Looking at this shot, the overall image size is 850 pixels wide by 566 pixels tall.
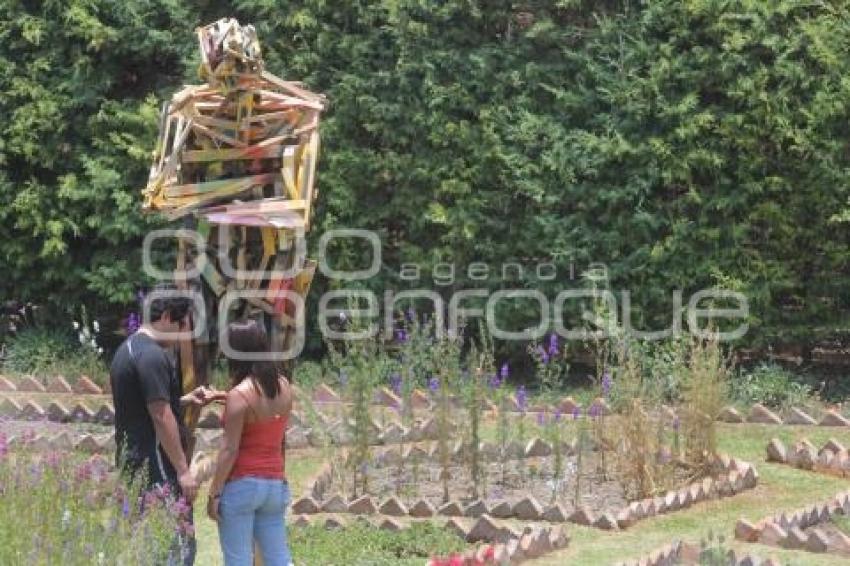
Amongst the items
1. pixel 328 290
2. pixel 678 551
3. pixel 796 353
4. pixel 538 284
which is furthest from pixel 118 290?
pixel 678 551

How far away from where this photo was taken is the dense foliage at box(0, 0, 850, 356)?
1245 centimetres

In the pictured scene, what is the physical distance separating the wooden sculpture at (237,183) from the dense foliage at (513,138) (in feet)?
17.3

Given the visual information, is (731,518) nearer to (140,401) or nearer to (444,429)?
(444,429)

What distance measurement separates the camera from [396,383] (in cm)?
1157

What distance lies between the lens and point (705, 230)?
12547 mm

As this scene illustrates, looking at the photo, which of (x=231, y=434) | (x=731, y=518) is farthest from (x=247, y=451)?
(x=731, y=518)

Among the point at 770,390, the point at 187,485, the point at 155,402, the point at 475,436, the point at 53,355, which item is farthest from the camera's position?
the point at 53,355

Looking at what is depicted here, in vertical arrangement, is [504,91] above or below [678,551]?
above

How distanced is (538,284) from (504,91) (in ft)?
5.36

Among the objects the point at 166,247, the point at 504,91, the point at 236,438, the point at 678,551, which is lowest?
the point at 678,551

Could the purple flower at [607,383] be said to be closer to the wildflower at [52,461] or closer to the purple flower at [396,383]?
the purple flower at [396,383]

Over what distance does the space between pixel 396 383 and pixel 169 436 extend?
494cm

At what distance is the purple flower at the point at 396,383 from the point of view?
11111 millimetres

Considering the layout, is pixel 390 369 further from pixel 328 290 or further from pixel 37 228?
pixel 37 228
